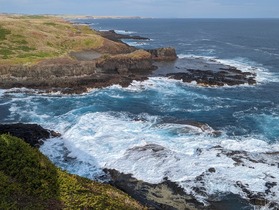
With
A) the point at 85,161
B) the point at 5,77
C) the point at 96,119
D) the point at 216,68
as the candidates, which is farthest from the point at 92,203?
the point at 216,68

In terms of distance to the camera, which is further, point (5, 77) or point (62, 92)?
point (5, 77)

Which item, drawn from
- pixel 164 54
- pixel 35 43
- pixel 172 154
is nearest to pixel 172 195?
pixel 172 154

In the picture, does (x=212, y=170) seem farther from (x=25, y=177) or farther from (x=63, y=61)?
(x=63, y=61)

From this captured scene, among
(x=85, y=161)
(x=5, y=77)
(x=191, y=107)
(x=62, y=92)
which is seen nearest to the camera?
(x=85, y=161)

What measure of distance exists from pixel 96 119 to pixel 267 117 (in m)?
19.5

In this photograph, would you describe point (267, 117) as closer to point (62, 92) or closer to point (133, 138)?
point (133, 138)

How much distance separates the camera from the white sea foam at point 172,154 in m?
23.9

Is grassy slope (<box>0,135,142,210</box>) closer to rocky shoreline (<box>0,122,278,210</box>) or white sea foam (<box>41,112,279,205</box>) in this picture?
rocky shoreline (<box>0,122,278,210</box>)

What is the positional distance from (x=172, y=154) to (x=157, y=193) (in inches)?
223

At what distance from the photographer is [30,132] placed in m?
30.7

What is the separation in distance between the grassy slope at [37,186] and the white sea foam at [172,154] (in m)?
9.20

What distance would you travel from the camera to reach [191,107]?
41.5 metres

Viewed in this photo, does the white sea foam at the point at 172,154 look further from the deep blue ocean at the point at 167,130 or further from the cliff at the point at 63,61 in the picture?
the cliff at the point at 63,61

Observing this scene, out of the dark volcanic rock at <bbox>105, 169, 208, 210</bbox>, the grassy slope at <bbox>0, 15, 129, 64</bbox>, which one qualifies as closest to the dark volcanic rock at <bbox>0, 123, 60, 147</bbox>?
the dark volcanic rock at <bbox>105, 169, 208, 210</bbox>
